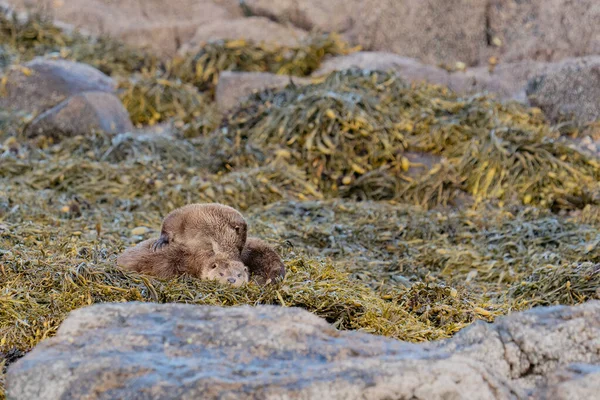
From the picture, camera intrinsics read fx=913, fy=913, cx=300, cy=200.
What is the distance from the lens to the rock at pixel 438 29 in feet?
42.5

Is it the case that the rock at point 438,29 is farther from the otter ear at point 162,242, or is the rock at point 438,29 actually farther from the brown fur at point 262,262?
the otter ear at point 162,242

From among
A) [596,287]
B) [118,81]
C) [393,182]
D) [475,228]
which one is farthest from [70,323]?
[118,81]

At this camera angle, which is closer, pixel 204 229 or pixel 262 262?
pixel 204 229

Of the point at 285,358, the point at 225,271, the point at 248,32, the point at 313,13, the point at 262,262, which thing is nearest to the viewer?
the point at 285,358

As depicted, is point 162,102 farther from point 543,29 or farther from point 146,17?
point 543,29

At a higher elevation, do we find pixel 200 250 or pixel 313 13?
pixel 200 250

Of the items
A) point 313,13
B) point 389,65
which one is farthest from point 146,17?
point 389,65

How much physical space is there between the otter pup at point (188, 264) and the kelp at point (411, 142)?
4690 millimetres

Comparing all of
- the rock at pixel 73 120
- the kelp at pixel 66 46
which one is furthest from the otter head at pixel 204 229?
the kelp at pixel 66 46

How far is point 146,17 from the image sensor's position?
15805 mm

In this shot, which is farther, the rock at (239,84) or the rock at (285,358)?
the rock at (239,84)

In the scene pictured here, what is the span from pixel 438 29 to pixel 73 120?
543 centimetres

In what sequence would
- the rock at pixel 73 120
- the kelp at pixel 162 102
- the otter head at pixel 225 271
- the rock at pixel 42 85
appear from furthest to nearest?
the kelp at pixel 162 102 → the rock at pixel 42 85 → the rock at pixel 73 120 → the otter head at pixel 225 271

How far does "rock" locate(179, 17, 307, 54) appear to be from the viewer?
14.4m
